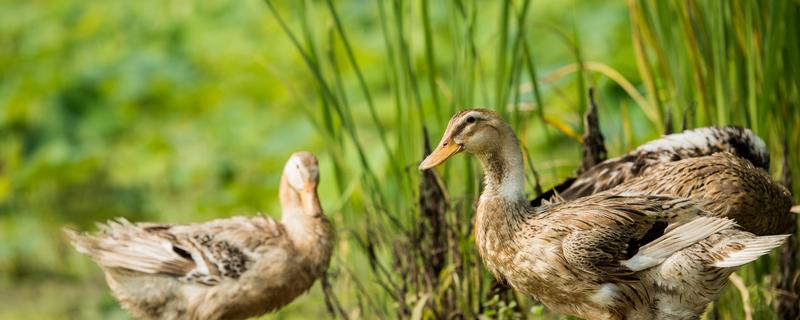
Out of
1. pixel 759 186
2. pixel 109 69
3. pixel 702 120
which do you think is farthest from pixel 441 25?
pixel 759 186

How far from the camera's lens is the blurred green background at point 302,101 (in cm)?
559

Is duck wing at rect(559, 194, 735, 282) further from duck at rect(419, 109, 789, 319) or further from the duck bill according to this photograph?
the duck bill

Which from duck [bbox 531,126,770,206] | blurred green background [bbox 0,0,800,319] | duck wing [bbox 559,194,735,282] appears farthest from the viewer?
blurred green background [bbox 0,0,800,319]

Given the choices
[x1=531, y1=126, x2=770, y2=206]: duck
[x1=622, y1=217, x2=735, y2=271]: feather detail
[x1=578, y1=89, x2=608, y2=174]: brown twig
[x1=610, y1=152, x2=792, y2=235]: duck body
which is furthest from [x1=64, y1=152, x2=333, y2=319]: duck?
[x1=622, y1=217, x2=735, y2=271]: feather detail

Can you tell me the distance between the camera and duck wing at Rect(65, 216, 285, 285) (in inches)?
215

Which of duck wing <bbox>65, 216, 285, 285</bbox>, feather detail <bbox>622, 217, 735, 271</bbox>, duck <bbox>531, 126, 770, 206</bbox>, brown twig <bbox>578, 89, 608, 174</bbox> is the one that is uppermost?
duck wing <bbox>65, 216, 285, 285</bbox>

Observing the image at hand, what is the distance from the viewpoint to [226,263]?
214 inches

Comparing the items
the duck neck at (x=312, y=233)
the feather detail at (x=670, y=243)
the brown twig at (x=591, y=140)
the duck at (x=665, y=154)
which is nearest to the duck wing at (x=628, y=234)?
the feather detail at (x=670, y=243)

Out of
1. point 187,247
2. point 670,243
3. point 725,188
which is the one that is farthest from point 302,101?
point 670,243

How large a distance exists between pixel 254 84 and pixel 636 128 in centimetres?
340

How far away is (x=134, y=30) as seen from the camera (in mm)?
11836

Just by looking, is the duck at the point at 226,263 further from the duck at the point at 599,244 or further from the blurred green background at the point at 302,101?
the duck at the point at 599,244

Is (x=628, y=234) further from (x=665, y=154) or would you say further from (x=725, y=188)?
(x=665, y=154)

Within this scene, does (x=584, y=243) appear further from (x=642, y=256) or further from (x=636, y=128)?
(x=636, y=128)
